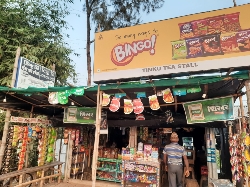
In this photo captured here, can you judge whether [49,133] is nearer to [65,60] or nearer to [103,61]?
[103,61]


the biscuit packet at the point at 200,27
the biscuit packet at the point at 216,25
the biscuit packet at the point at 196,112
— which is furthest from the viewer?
the biscuit packet at the point at 196,112

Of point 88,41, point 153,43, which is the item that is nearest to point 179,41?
point 153,43

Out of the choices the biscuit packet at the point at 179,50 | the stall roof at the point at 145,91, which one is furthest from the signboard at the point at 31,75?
the biscuit packet at the point at 179,50

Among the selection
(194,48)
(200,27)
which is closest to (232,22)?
(200,27)

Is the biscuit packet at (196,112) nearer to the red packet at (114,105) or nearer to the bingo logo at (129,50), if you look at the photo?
the bingo logo at (129,50)

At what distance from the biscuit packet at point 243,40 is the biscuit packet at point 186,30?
0.91 m

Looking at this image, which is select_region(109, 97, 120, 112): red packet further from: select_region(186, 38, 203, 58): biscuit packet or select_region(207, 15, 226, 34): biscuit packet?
select_region(207, 15, 226, 34): biscuit packet

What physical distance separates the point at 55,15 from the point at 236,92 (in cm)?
1120

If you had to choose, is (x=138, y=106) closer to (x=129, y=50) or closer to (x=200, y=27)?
(x=129, y=50)

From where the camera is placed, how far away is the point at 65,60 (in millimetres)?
11484

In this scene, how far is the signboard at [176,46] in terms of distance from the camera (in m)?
4.02

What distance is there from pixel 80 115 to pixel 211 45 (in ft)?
15.2

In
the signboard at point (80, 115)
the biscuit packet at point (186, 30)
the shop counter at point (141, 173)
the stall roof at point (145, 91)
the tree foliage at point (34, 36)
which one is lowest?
the shop counter at point (141, 173)

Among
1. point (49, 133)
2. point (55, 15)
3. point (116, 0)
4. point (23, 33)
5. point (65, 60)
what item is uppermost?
point (116, 0)
